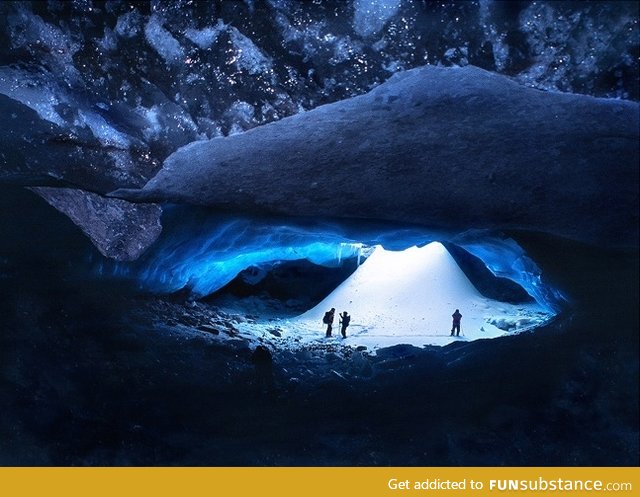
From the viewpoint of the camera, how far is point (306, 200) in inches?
144

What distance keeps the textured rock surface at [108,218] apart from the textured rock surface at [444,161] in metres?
0.20

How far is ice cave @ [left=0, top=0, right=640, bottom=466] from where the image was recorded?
2822 mm

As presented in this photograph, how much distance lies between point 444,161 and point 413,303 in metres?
7.06

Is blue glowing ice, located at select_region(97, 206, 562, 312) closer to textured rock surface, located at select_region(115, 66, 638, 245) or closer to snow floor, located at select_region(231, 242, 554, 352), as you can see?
textured rock surface, located at select_region(115, 66, 638, 245)

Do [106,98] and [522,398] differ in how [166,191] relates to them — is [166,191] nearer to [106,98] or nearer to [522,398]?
[106,98]

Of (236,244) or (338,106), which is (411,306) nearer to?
(236,244)

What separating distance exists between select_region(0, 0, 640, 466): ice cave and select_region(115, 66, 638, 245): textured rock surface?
13 millimetres

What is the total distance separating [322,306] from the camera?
944cm

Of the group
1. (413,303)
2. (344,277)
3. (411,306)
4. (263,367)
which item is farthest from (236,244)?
(413,303)

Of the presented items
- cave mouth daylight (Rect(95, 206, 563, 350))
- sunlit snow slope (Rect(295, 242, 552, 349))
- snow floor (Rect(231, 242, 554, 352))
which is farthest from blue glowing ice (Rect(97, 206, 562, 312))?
sunlit snow slope (Rect(295, 242, 552, 349))

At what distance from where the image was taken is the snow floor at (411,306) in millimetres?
7422

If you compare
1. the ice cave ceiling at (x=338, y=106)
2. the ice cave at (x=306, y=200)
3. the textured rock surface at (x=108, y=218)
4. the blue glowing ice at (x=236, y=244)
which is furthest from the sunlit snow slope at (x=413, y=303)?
the ice cave ceiling at (x=338, y=106)

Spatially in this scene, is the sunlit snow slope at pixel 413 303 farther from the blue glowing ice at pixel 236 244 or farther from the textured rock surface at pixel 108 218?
the textured rock surface at pixel 108 218
